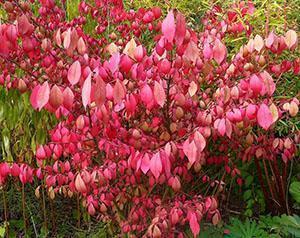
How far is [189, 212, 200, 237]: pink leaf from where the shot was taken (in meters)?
2.17

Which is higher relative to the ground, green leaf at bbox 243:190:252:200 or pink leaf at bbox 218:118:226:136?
pink leaf at bbox 218:118:226:136

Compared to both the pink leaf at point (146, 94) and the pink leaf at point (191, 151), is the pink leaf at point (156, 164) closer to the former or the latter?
the pink leaf at point (191, 151)

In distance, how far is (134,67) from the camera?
1900 millimetres

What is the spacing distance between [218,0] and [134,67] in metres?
1.74

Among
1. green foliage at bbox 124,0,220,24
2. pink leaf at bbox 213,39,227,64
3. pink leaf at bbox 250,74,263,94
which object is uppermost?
pink leaf at bbox 213,39,227,64

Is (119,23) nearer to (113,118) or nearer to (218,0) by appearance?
(218,0)

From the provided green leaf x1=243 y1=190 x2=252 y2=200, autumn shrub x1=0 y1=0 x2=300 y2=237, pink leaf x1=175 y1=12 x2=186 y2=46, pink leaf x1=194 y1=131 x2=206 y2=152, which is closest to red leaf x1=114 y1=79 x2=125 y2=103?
autumn shrub x1=0 y1=0 x2=300 y2=237

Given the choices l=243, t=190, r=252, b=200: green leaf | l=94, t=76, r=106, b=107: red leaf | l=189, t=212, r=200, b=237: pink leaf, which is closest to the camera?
l=94, t=76, r=106, b=107: red leaf

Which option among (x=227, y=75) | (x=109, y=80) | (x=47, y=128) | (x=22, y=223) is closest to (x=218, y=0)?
(x=227, y=75)

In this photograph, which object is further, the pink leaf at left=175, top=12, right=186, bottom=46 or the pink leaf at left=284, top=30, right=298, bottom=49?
the pink leaf at left=284, top=30, right=298, bottom=49

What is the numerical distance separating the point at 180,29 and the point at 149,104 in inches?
13.1

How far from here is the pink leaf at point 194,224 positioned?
2168 mm

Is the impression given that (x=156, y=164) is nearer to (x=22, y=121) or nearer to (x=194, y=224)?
(x=194, y=224)

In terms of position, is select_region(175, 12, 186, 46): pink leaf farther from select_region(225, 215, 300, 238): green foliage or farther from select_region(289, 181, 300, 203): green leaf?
select_region(289, 181, 300, 203): green leaf
